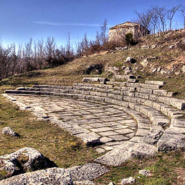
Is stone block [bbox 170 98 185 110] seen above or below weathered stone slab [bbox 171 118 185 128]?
above

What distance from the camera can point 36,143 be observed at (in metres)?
3.47

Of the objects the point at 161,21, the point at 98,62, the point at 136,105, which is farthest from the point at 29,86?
the point at 161,21

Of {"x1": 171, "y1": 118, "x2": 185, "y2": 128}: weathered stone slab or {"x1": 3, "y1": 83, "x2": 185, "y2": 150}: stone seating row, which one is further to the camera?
{"x1": 3, "y1": 83, "x2": 185, "y2": 150}: stone seating row

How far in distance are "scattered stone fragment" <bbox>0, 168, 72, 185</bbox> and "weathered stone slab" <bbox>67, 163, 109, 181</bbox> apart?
49 cm

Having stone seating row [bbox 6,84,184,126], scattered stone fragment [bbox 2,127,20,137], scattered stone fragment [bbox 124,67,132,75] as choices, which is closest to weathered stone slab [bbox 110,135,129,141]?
stone seating row [bbox 6,84,184,126]

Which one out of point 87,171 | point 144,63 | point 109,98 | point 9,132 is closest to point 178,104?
point 109,98

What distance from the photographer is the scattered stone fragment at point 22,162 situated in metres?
1.98

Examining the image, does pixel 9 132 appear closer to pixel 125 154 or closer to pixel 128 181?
pixel 125 154

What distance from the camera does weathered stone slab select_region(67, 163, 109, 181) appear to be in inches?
89.7

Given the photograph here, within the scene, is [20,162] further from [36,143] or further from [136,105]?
[136,105]

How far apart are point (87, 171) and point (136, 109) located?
5.10m

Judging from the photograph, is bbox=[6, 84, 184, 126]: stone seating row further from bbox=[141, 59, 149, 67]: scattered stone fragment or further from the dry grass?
bbox=[141, 59, 149, 67]: scattered stone fragment

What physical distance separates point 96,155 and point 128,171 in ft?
2.64

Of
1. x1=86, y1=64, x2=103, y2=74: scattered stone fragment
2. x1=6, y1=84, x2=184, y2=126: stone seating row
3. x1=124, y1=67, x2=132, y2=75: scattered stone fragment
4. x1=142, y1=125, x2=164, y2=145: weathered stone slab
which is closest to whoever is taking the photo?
x1=142, y1=125, x2=164, y2=145: weathered stone slab
